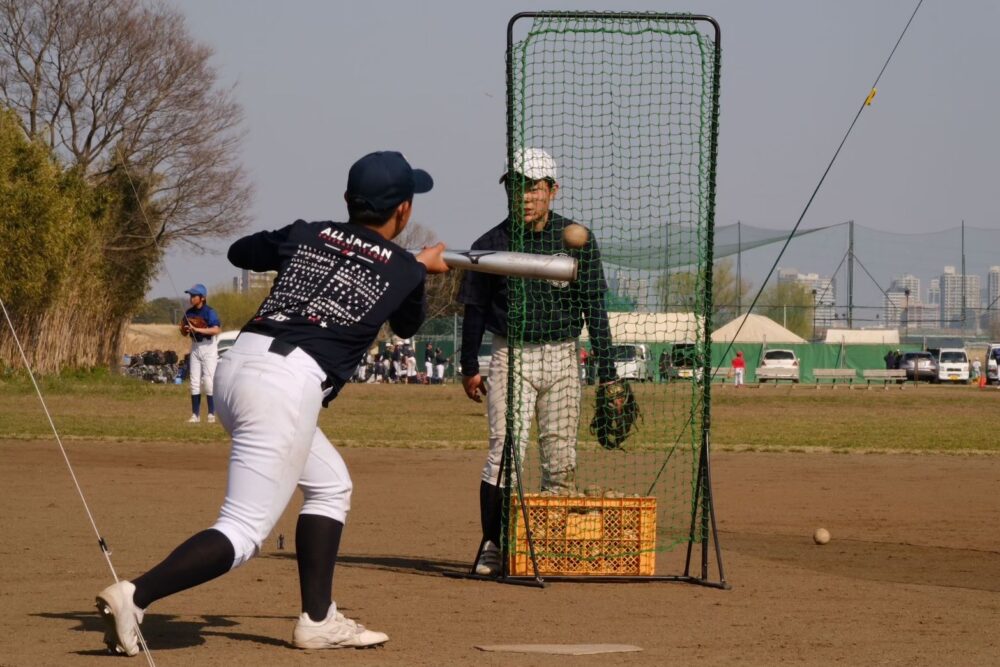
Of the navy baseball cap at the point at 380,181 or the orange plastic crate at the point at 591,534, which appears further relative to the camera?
the orange plastic crate at the point at 591,534

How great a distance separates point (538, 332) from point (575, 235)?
585mm

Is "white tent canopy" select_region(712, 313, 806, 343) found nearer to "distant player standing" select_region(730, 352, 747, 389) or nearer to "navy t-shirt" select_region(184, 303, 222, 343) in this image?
"distant player standing" select_region(730, 352, 747, 389)

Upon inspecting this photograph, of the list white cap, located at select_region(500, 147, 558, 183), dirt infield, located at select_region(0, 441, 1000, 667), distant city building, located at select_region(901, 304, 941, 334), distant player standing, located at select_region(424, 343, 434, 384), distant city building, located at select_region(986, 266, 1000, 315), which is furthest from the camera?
distant city building, located at select_region(986, 266, 1000, 315)

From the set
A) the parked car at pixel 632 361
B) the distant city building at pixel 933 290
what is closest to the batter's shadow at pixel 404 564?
the parked car at pixel 632 361

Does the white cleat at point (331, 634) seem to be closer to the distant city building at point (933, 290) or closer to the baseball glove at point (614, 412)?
the baseball glove at point (614, 412)

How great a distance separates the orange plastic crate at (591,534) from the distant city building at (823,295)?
5288cm

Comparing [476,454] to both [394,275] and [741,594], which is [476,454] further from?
[394,275]

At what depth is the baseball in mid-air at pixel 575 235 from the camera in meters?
7.04

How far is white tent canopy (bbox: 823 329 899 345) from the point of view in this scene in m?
62.9

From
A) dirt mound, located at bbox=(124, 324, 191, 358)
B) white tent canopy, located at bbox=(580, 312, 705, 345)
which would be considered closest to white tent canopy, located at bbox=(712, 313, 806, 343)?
dirt mound, located at bbox=(124, 324, 191, 358)

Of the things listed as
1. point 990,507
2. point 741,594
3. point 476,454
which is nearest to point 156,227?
point 476,454

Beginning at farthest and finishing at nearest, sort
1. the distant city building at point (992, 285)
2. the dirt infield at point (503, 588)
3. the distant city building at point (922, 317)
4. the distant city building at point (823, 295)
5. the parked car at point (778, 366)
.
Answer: the distant city building at point (992, 285)
the distant city building at point (823, 295)
the distant city building at point (922, 317)
the parked car at point (778, 366)
the dirt infield at point (503, 588)

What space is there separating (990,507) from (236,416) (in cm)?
775

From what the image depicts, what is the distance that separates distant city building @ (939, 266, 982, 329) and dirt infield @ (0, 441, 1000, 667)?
52713 millimetres
